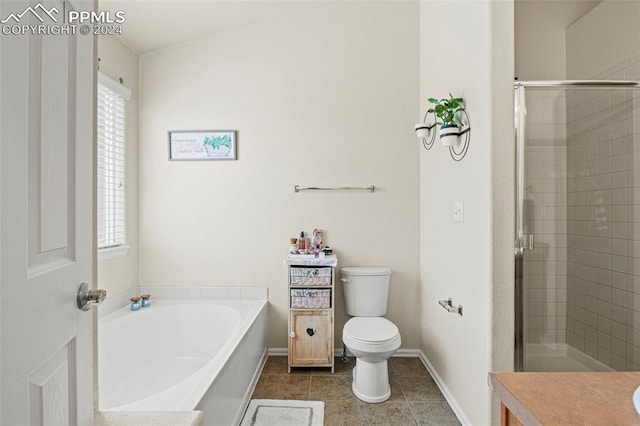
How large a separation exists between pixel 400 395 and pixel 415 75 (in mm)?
2451

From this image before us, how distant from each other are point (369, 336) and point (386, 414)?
448mm

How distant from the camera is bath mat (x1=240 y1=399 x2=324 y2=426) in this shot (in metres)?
1.82

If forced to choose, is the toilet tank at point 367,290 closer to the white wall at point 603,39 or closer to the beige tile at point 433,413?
the beige tile at point 433,413

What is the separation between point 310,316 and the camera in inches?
93.8

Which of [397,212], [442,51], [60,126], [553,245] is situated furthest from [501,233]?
[60,126]

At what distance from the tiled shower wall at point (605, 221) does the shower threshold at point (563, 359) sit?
0.13 ft

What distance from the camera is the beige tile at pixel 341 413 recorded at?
1.83 m

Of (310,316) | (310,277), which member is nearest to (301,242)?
(310,277)

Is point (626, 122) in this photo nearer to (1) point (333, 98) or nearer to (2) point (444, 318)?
(2) point (444, 318)

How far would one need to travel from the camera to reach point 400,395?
2.11 metres

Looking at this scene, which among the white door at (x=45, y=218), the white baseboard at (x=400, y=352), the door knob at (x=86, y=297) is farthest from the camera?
the white baseboard at (x=400, y=352)

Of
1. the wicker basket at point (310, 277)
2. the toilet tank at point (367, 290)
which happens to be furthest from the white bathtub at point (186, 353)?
the toilet tank at point (367, 290)

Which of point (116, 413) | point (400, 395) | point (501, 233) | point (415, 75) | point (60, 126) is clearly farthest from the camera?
point (415, 75)

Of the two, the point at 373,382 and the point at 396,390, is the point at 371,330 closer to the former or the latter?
the point at 373,382
